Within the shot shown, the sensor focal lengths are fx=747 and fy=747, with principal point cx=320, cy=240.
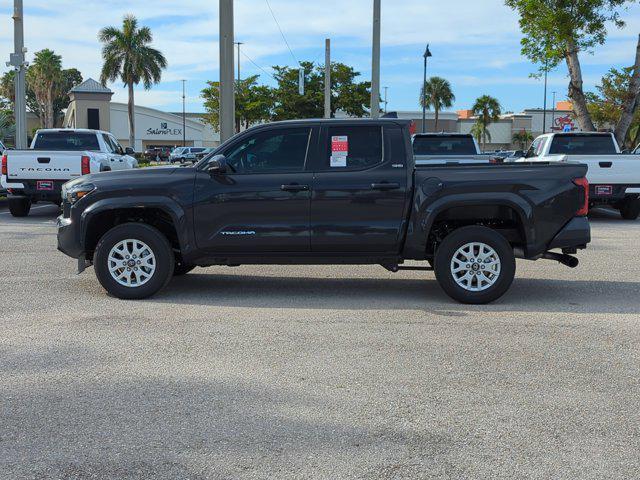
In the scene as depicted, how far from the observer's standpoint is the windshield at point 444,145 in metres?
17.4

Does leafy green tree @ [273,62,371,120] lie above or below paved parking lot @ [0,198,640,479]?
above

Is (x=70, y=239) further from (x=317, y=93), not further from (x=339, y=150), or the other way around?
(x=317, y=93)

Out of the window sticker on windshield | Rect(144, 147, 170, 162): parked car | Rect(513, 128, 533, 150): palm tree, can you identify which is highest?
Rect(513, 128, 533, 150): palm tree

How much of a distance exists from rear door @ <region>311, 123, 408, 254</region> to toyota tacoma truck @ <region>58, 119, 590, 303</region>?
0.01 meters

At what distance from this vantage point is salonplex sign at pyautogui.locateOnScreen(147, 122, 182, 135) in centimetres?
8856

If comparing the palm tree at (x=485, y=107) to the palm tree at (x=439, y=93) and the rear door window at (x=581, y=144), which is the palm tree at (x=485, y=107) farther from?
the rear door window at (x=581, y=144)

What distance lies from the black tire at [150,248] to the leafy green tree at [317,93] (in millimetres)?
43174

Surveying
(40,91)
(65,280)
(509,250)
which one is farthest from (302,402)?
(40,91)

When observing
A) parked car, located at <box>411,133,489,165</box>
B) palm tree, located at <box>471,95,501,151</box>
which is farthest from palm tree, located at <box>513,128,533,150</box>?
parked car, located at <box>411,133,489,165</box>

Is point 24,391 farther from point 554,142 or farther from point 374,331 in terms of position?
point 554,142

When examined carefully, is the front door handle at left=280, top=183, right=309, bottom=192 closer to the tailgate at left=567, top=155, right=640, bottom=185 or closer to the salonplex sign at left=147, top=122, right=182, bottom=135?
the tailgate at left=567, top=155, right=640, bottom=185

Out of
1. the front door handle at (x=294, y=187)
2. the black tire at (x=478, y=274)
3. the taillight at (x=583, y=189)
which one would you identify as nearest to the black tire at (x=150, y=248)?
the front door handle at (x=294, y=187)

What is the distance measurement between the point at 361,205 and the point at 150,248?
2227 mm

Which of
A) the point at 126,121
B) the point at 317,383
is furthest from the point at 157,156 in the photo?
the point at 317,383
